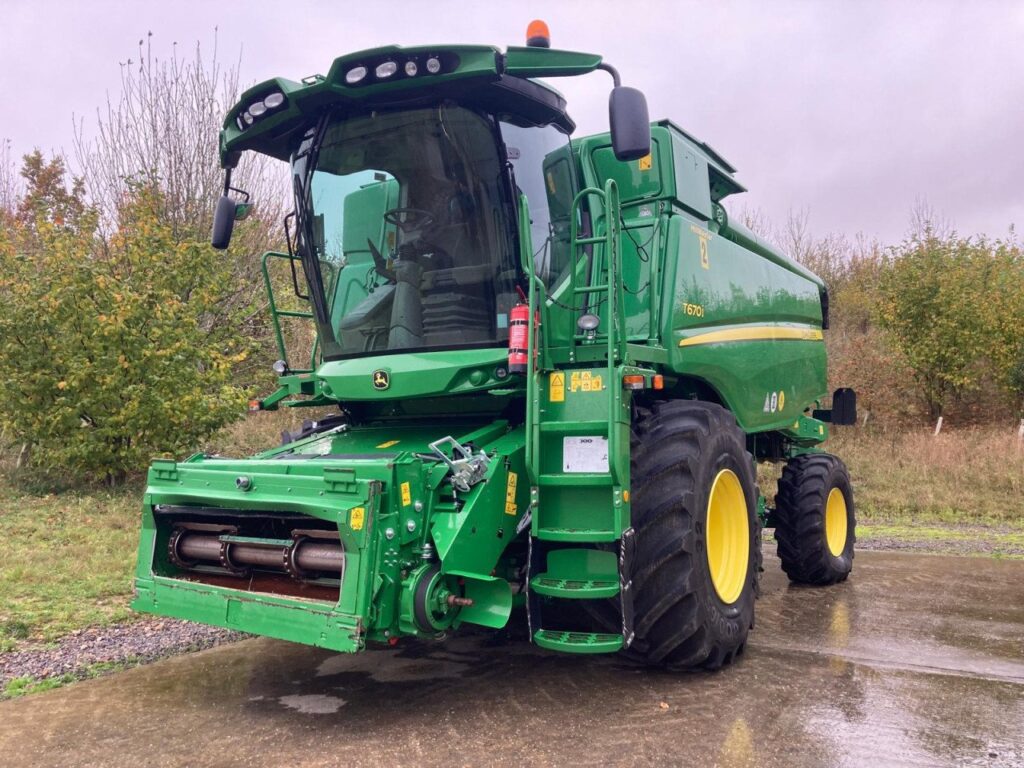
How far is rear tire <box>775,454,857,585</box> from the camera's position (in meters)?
6.51

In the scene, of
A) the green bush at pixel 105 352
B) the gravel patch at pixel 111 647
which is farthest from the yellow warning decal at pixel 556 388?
the green bush at pixel 105 352

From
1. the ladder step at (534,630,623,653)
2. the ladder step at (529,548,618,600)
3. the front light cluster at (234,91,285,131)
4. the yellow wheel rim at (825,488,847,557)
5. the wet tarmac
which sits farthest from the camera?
the yellow wheel rim at (825,488,847,557)

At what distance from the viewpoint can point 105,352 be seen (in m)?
9.51

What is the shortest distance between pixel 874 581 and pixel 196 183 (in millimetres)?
12005

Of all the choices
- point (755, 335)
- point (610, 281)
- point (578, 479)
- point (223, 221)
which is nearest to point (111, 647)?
point (223, 221)

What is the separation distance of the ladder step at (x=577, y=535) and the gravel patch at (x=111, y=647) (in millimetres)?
2359

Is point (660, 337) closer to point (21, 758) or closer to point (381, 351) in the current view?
point (381, 351)

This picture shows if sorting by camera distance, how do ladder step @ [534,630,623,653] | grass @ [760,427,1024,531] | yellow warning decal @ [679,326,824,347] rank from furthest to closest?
grass @ [760,427,1024,531] < yellow warning decal @ [679,326,824,347] < ladder step @ [534,630,623,653]

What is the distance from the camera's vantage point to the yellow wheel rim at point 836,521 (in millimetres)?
7051

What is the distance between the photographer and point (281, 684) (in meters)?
4.09

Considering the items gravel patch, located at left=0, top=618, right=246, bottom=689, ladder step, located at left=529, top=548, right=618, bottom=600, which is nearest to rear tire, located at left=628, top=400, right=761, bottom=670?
ladder step, located at left=529, top=548, right=618, bottom=600

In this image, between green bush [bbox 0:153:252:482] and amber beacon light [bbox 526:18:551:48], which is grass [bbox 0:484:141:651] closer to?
green bush [bbox 0:153:252:482]

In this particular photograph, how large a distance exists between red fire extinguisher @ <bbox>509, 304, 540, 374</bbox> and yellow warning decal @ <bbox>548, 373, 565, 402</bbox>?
144 millimetres

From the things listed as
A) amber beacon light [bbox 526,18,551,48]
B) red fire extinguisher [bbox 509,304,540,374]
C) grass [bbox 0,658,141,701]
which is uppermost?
amber beacon light [bbox 526,18,551,48]
